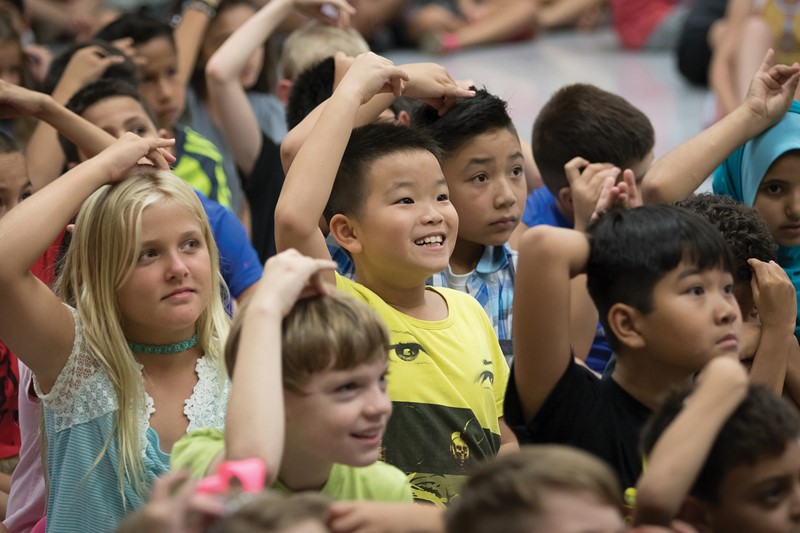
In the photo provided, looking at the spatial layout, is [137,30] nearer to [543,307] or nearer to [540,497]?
[543,307]

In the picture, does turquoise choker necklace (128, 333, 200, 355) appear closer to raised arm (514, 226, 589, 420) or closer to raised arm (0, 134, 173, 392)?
raised arm (0, 134, 173, 392)

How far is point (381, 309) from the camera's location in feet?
6.69

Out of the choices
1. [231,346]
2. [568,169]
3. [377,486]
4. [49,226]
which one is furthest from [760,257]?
[49,226]

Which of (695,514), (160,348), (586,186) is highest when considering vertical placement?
(586,186)

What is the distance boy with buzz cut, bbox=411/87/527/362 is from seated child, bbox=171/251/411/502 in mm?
800

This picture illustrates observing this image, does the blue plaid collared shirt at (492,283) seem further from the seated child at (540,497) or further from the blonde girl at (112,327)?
the seated child at (540,497)

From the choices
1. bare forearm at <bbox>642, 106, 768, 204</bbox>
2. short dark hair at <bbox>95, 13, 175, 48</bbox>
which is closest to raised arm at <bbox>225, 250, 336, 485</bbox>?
bare forearm at <bbox>642, 106, 768, 204</bbox>

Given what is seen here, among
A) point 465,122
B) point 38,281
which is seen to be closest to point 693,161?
point 465,122

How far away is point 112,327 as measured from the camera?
1.93 m

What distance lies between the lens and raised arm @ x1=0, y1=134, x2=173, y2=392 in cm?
182

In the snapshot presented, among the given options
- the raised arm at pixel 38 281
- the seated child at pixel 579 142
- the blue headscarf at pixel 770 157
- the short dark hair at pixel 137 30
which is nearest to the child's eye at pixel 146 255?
the raised arm at pixel 38 281

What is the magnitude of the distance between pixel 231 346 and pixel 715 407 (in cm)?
64

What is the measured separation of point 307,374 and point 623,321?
0.50m

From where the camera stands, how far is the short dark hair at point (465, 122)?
237cm
